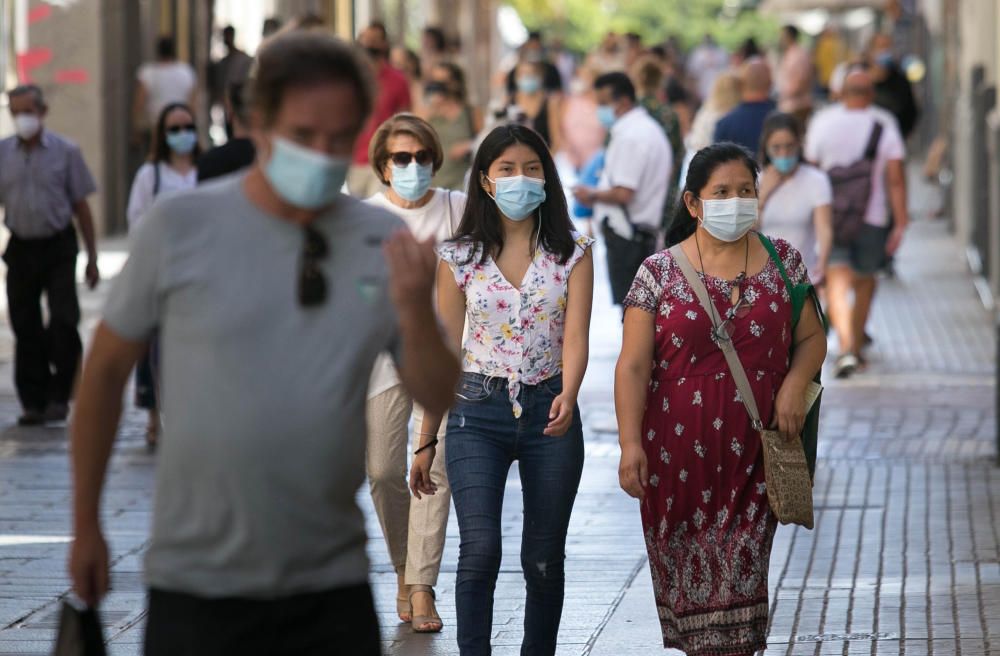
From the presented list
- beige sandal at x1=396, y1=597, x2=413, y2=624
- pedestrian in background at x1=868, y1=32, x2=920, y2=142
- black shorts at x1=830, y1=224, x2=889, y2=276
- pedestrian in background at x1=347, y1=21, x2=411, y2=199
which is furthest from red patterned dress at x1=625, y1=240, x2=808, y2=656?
pedestrian in background at x1=868, y1=32, x2=920, y2=142

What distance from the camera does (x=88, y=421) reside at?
3.46 metres

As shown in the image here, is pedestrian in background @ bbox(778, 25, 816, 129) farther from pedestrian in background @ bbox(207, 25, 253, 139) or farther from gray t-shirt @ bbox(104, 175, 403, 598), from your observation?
gray t-shirt @ bbox(104, 175, 403, 598)

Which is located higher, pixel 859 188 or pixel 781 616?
pixel 859 188

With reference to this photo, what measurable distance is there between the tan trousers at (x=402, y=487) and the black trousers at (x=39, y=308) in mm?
5122

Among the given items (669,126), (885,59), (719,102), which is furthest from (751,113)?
(885,59)

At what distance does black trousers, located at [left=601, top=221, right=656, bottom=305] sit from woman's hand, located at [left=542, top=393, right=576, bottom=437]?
5731 mm

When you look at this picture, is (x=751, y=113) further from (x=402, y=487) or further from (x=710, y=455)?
(x=710, y=455)

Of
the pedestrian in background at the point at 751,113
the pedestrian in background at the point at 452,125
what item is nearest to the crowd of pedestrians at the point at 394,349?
the pedestrian in background at the point at 751,113

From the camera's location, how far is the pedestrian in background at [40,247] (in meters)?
11.4

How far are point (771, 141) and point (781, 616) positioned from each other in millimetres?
4447

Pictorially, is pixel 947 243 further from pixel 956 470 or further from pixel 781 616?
pixel 781 616

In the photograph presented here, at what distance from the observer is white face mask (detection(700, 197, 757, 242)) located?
5.68 metres

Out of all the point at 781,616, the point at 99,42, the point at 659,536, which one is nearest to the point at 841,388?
the point at 781,616

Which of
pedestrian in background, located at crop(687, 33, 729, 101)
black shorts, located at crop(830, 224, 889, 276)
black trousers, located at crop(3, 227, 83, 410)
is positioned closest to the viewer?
black trousers, located at crop(3, 227, 83, 410)
